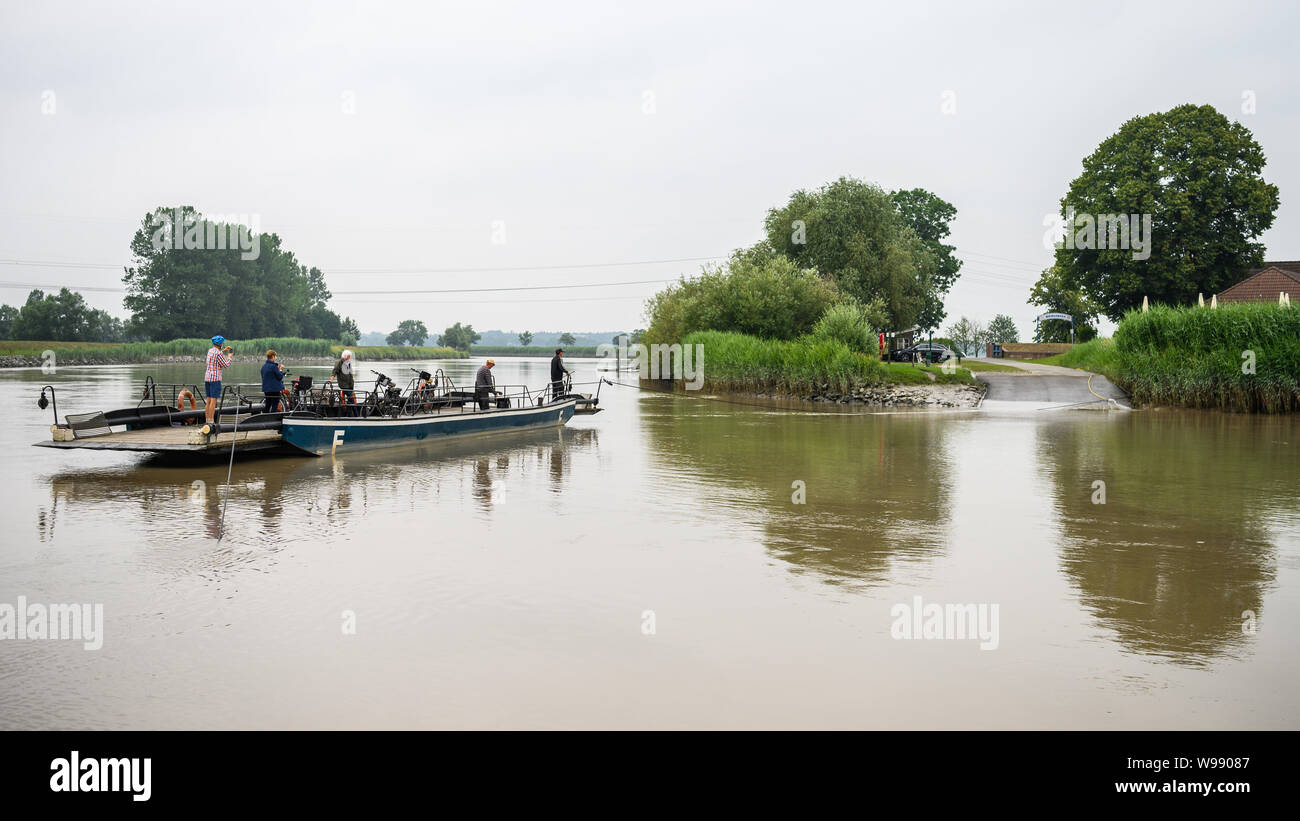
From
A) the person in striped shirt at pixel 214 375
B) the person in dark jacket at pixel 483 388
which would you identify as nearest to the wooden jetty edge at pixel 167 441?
the person in striped shirt at pixel 214 375

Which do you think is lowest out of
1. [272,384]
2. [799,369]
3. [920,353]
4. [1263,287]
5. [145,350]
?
[272,384]

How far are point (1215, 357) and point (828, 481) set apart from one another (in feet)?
84.1

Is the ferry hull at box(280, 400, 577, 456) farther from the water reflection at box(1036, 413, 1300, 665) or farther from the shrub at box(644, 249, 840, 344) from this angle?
the shrub at box(644, 249, 840, 344)

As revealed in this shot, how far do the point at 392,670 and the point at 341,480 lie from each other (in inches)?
465

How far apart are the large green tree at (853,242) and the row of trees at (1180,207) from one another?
13386 mm

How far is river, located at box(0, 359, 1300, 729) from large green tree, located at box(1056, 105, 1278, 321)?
154 feet

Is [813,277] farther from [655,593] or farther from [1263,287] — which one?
[655,593]

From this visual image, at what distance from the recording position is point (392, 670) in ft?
24.1

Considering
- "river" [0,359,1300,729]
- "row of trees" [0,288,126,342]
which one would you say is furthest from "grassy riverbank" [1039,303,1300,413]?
"row of trees" [0,288,126,342]

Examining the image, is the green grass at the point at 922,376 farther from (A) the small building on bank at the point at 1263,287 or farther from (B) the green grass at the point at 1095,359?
(A) the small building on bank at the point at 1263,287

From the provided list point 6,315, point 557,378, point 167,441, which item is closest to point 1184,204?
point 557,378

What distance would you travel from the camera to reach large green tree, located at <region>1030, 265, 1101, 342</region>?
72.2 meters

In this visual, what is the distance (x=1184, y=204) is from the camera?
59219mm

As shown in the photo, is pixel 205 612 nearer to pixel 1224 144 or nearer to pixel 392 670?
pixel 392 670
